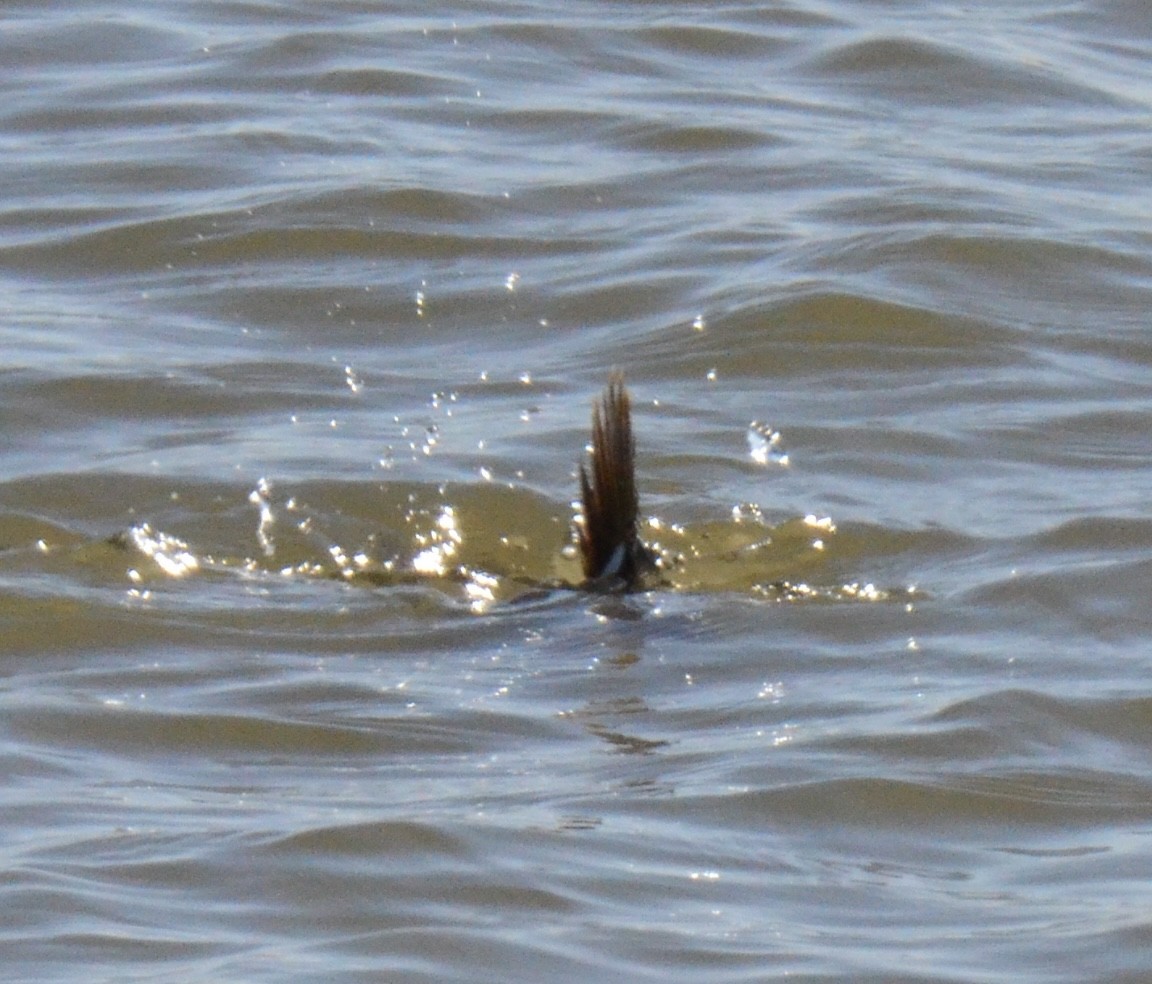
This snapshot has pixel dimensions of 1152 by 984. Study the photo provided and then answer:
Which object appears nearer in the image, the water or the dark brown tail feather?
the water

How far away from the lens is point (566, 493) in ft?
19.3

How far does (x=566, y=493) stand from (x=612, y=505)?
2.91 ft

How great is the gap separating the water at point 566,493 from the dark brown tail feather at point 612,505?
0.24 feet

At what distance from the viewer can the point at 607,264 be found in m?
7.74

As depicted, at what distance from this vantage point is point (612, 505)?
5.01 m

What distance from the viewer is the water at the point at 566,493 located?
141 inches

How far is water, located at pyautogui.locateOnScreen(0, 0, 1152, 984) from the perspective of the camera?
3580mm

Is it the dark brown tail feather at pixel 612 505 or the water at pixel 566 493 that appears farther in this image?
the dark brown tail feather at pixel 612 505

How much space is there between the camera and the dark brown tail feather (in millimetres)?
4887

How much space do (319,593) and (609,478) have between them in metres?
0.72

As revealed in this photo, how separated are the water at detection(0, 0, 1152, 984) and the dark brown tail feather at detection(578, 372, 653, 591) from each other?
7 cm

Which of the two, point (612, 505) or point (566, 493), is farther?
point (566, 493)

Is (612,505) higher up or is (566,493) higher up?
(612,505)

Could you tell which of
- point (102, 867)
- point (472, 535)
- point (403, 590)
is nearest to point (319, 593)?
point (403, 590)
